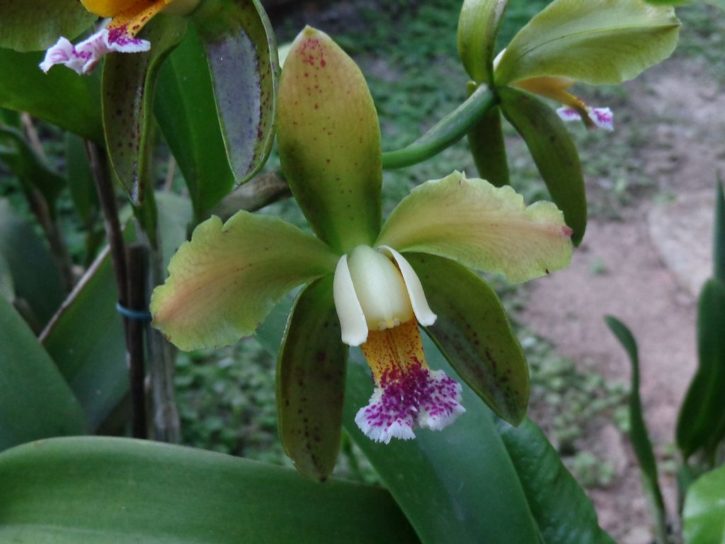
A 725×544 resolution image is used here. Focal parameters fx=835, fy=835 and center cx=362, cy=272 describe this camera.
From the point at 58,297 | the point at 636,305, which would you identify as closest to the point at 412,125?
the point at 636,305

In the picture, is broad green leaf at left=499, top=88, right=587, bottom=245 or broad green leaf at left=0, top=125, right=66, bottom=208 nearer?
broad green leaf at left=499, top=88, right=587, bottom=245

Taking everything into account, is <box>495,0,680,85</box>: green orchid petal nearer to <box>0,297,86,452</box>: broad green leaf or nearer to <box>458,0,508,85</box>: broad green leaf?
<box>458,0,508,85</box>: broad green leaf

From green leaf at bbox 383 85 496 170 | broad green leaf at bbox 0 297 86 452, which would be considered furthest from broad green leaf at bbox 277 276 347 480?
broad green leaf at bbox 0 297 86 452

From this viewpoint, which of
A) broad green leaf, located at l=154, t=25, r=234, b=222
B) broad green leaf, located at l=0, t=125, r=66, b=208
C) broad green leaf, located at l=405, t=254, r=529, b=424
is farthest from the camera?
broad green leaf, located at l=0, t=125, r=66, b=208

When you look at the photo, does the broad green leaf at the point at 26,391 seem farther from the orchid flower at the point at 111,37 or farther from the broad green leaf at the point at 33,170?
the broad green leaf at the point at 33,170

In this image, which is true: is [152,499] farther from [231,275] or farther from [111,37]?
[111,37]

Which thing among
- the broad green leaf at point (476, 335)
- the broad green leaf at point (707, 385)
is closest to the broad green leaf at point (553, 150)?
the broad green leaf at point (476, 335)

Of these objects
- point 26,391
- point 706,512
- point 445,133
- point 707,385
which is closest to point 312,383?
point 445,133
